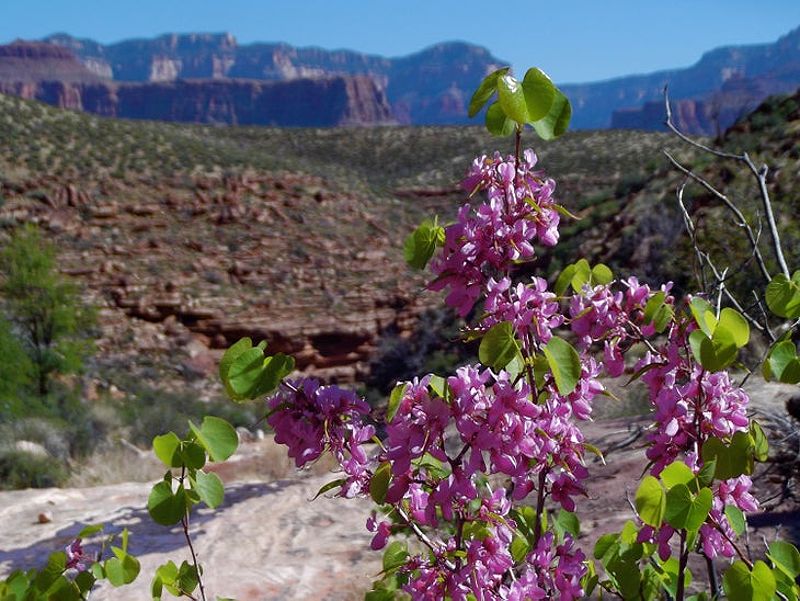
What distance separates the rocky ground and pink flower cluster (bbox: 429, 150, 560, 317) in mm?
2329

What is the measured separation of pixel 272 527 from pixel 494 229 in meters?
3.87

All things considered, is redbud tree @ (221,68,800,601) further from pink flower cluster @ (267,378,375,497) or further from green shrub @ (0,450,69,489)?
green shrub @ (0,450,69,489)

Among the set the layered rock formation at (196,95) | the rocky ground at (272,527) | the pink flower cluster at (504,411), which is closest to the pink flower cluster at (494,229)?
the pink flower cluster at (504,411)

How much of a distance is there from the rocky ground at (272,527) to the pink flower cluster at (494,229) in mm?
2329

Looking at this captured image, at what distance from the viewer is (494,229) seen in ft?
4.85

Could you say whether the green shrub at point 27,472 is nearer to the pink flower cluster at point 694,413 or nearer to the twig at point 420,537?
the twig at point 420,537

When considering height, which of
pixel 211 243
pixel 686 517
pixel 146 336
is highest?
pixel 686 517

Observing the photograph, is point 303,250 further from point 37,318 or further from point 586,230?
point 37,318

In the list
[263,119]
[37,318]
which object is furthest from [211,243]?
[263,119]

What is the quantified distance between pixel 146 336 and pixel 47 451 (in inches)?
451

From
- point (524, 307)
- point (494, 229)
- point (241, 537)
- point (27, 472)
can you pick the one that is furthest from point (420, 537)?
point (27, 472)

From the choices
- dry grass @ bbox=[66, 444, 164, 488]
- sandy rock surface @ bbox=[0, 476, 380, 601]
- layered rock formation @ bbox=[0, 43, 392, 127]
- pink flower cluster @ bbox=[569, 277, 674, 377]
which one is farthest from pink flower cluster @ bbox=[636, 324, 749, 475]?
layered rock formation @ bbox=[0, 43, 392, 127]

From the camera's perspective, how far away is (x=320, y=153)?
38.5 metres

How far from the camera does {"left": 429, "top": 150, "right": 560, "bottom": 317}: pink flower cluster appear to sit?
1.48 m
